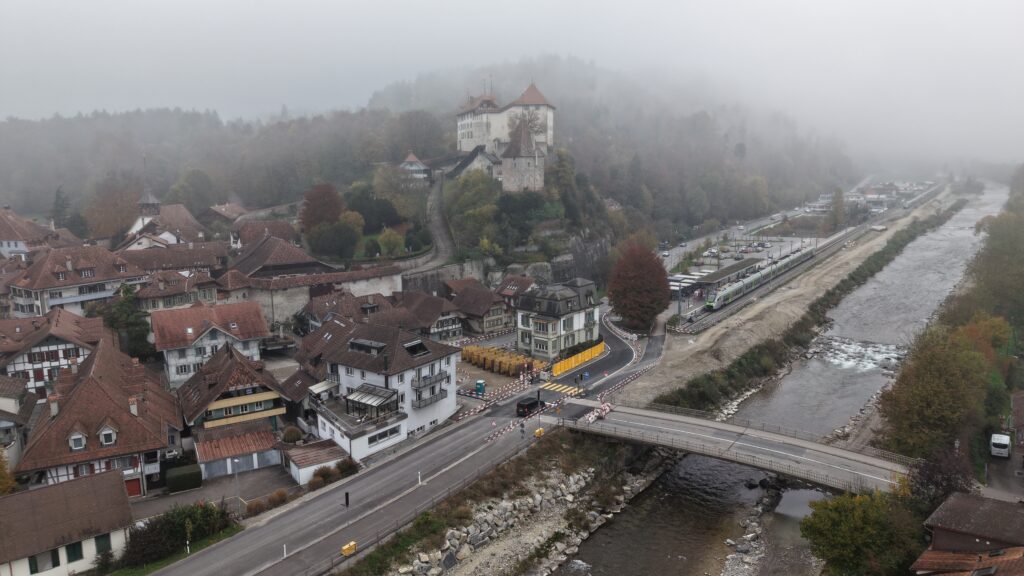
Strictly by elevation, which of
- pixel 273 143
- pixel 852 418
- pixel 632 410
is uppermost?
pixel 273 143

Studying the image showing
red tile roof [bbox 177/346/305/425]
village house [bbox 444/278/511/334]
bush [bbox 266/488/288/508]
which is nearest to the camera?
bush [bbox 266/488/288/508]

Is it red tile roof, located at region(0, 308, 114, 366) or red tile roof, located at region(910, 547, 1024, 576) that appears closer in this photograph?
red tile roof, located at region(910, 547, 1024, 576)

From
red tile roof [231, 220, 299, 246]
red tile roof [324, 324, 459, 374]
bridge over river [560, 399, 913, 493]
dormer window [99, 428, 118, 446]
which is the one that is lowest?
bridge over river [560, 399, 913, 493]

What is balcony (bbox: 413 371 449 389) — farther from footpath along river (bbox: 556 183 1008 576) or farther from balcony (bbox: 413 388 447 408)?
footpath along river (bbox: 556 183 1008 576)

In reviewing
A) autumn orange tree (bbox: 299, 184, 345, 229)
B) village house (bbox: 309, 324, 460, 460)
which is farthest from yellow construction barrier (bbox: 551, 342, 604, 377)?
autumn orange tree (bbox: 299, 184, 345, 229)

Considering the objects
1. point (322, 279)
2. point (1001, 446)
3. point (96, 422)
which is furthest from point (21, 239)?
point (1001, 446)

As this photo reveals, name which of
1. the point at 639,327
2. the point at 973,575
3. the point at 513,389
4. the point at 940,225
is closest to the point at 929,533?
the point at 973,575

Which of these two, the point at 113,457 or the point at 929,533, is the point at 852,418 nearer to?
the point at 929,533
